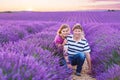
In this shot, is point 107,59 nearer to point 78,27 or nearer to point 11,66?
point 78,27

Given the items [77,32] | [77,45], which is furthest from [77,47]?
[77,32]

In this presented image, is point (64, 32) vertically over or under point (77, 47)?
over

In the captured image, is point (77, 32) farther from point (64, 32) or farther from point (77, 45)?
point (64, 32)

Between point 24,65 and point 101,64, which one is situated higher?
point 24,65

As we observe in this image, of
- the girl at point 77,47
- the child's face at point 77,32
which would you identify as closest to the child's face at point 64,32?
the girl at point 77,47

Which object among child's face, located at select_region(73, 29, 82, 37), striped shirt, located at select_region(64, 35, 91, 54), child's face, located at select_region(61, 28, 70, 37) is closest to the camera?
child's face, located at select_region(73, 29, 82, 37)

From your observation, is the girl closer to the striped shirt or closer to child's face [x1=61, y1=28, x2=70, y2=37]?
the striped shirt

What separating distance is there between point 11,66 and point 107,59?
8.74ft

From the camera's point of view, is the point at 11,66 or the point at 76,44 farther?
the point at 76,44

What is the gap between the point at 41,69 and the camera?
3.11 metres

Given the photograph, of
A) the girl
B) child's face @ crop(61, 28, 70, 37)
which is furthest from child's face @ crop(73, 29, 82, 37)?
child's face @ crop(61, 28, 70, 37)

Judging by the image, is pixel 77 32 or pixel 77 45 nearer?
pixel 77 32

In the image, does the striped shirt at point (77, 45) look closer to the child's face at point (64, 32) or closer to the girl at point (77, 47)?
the girl at point (77, 47)

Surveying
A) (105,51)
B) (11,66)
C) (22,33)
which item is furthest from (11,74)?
(22,33)
